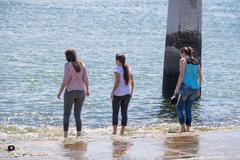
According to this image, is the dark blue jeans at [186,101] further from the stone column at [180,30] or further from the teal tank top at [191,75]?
the stone column at [180,30]

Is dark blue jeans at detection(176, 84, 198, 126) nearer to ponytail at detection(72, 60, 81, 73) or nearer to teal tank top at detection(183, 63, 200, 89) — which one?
teal tank top at detection(183, 63, 200, 89)

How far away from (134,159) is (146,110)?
10.6m

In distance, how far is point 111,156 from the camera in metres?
11.3

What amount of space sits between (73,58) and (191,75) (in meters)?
2.01

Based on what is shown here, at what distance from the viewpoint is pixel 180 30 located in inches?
917

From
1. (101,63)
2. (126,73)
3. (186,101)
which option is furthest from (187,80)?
(101,63)

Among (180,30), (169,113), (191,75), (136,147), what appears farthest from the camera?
(180,30)

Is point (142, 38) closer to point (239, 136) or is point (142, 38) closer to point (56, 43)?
point (56, 43)

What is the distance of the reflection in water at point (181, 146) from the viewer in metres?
11.4

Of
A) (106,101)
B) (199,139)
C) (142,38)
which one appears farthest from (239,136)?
(142,38)

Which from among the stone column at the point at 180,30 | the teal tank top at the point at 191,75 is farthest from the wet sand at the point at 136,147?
the stone column at the point at 180,30

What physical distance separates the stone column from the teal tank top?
30.6 ft

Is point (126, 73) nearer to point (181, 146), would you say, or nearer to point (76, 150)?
point (181, 146)

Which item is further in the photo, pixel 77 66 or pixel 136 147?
pixel 77 66
